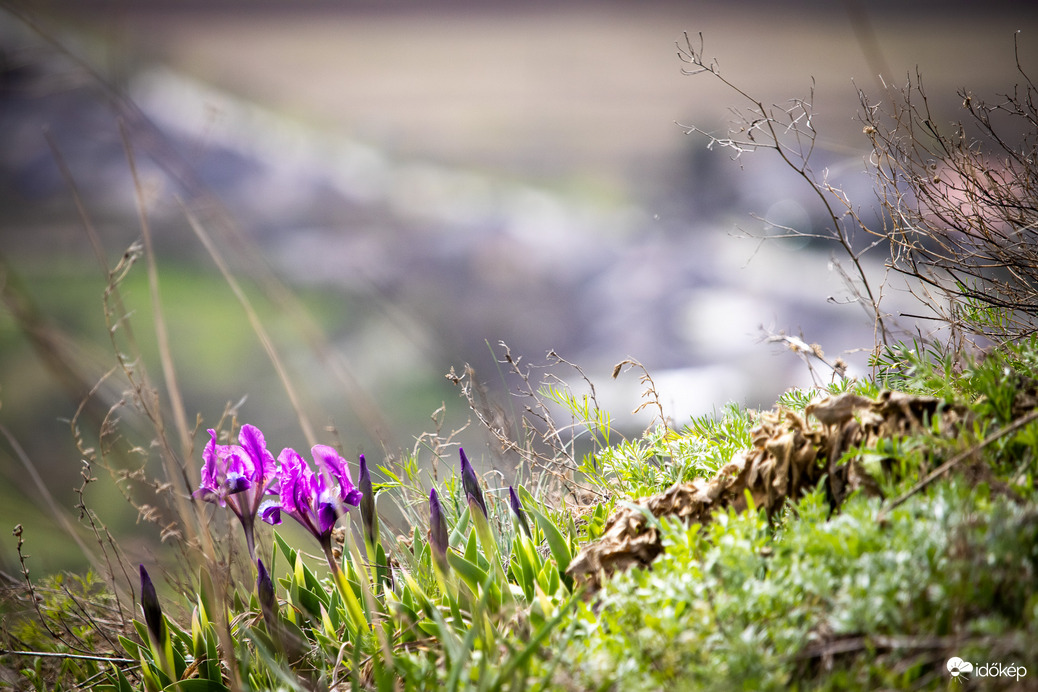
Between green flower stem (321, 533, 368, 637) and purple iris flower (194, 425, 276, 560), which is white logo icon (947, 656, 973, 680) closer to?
green flower stem (321, 533, 368, 637)

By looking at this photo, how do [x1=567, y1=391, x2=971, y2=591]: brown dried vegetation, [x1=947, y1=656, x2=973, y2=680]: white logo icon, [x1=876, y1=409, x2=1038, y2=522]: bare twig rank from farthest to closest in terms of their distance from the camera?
1. [x1=567, y1=391, x2=971, y2=591]: brown dried vegetation
2. [x1=876, y1=409, x2=1038, y2=522]: bare twig
3. [x1=947, y1=656, x2=973, y2=680]: white logo icon

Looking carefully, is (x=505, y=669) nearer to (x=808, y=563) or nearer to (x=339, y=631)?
(x=808, y=563)

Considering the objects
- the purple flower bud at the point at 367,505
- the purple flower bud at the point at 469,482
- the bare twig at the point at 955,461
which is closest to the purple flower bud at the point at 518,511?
the purple flower bud at the point at 469,482

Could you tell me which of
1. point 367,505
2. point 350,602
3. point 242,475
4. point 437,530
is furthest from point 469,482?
point 242,475

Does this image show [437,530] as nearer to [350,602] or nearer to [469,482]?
[469,482]

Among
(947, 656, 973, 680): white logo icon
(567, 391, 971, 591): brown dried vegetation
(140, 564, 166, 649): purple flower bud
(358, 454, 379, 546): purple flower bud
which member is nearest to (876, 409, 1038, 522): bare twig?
(567, 391, 971, 591): brown dried vegetation

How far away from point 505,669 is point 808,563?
18.4 inches

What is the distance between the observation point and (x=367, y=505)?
4.39 feet

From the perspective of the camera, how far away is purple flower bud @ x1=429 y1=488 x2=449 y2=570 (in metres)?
1.26

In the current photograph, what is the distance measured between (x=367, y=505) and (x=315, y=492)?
0.11m

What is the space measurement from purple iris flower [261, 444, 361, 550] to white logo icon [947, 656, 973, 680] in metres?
0.99

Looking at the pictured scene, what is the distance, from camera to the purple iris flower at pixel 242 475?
1.25 metres

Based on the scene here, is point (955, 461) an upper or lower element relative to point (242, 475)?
upper

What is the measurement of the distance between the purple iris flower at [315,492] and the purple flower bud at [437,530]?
0.16 metres
